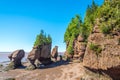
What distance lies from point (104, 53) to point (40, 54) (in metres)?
52.4

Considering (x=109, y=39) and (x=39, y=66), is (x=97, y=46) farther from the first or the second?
(x=39, y=66)

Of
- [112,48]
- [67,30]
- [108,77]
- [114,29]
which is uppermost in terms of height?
[67,30]

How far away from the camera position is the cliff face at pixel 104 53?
40.9 metres

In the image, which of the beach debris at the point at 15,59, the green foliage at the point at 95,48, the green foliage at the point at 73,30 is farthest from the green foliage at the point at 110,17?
the beach debris at the point at 15,59

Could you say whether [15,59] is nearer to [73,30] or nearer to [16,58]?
[16,58]

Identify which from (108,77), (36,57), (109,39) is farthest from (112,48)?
(36,57)

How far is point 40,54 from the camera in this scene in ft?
302

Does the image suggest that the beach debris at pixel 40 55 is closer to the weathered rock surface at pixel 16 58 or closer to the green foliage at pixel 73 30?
the weathered rock surface at pixel 16 58

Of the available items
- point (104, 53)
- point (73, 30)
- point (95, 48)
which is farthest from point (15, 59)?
point (104, 53)

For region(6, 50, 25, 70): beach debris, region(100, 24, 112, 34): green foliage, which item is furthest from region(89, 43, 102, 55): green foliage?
region(6, 50, 25, 70): beach debris

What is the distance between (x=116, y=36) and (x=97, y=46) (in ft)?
14.5

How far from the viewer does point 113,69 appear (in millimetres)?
41156

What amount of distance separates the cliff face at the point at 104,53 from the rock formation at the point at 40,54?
1817 inches

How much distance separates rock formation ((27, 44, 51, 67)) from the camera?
89.4 m
